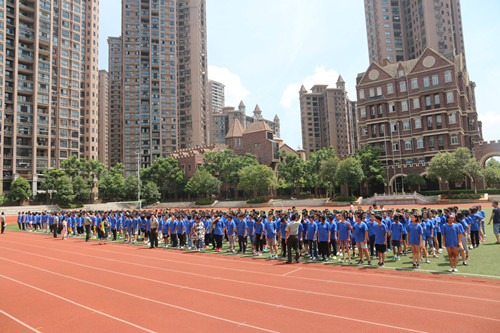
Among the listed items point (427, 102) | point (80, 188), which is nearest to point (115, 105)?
point (80, 188)

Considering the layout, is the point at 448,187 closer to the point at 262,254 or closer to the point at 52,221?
the point at 262,254

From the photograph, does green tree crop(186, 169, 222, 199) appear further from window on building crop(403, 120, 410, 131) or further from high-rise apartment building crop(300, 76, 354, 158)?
high-rise apartment building crop(300, 76, 354, 158)

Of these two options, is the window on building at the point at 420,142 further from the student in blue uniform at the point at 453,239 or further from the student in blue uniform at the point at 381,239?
the student in blue uniform at the point at 453,239

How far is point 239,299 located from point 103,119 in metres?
117

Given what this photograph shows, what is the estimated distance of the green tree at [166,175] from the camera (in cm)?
7019

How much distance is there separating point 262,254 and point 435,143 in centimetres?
4482

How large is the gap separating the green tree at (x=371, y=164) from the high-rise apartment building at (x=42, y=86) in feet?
212

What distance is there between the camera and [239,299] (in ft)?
27.7

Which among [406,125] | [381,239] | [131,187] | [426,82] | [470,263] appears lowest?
[470,263]

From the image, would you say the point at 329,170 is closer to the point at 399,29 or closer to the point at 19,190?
the point at 19,190

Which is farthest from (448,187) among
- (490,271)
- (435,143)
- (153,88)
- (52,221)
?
(153,88)

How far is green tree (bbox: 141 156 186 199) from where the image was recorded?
7019 cm

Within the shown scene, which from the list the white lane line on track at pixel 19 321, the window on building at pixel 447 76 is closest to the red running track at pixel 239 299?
the white lane line on track at pixel 19 321

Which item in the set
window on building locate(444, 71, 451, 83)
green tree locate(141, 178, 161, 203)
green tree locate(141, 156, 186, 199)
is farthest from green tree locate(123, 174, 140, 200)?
window on building locate(444, 71, 451, 83)
